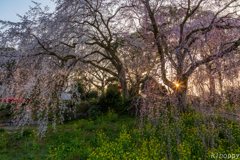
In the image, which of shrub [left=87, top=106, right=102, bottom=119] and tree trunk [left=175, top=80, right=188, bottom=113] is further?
shrub [left=87, top=106, right=102, bottom=119]

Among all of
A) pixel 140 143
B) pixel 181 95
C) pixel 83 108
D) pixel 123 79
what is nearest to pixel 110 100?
pixel 123 79

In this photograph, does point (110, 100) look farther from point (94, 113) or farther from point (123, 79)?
point (123, 79)

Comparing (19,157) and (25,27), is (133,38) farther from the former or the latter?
(19,157)

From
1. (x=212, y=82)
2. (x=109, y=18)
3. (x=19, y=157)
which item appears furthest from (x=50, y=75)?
(x=212, y=82)

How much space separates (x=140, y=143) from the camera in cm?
407

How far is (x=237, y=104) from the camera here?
307cm

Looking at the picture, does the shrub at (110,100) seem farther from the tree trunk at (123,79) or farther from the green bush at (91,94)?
the green bush at (91,94)

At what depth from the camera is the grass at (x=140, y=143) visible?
3.19 meters

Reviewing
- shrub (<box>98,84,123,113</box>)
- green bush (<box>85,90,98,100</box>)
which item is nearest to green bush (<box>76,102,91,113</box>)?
shrub (<box>98,84,123,113</box>)

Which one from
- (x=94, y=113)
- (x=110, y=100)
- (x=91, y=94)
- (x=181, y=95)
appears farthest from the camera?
(x=91, y=94)

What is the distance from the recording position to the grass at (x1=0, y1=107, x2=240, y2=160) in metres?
3.19

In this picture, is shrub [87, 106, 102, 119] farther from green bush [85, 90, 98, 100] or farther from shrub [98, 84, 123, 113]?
green bush [85, 90, 98, 100]

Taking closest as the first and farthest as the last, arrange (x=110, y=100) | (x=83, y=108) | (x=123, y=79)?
(x=123, y=79), (x=110, y=100), (x=83, y=108)

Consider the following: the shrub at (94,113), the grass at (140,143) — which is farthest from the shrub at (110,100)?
the grass at (140,143)
